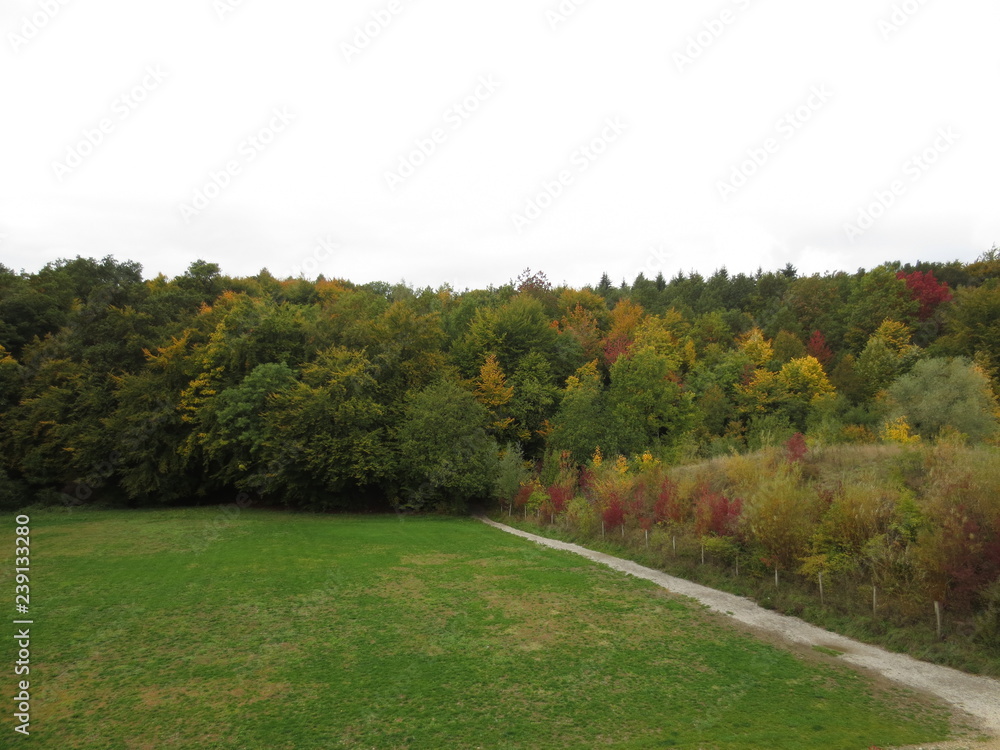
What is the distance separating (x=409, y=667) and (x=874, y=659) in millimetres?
11660

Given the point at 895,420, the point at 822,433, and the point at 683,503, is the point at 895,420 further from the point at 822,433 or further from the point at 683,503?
the point at 683,503

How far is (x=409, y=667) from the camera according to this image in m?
13.5

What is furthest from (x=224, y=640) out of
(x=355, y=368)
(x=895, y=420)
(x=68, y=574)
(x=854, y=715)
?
(x=895, y=420)

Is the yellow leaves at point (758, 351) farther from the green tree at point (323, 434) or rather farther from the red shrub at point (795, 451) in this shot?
the green tree at point (323, 434)

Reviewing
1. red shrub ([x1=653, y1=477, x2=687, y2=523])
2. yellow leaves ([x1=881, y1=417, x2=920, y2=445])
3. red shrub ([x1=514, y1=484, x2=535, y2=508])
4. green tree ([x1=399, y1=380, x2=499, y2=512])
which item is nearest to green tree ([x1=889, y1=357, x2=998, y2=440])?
yellow leaves ([x1=881, y1=417, x2=920, y2=445])

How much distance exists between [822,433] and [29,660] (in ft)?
Result: 142

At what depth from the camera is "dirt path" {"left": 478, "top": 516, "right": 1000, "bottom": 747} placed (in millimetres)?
11961

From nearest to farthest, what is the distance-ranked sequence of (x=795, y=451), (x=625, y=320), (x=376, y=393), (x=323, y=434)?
(x=795, y=451), (x=323, y=434), (x=376, y=393), (x=625, y=320)

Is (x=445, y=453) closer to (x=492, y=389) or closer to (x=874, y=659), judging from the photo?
(x=492, y=389)

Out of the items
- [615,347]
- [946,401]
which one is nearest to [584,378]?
[615,347]

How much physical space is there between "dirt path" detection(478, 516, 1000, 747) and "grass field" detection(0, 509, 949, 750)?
844 millimetres

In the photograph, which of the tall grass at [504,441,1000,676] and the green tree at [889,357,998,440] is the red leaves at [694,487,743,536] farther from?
the green tree at [889,357,998,440]

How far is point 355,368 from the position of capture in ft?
139

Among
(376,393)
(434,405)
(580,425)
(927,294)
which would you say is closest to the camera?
(434,405)
